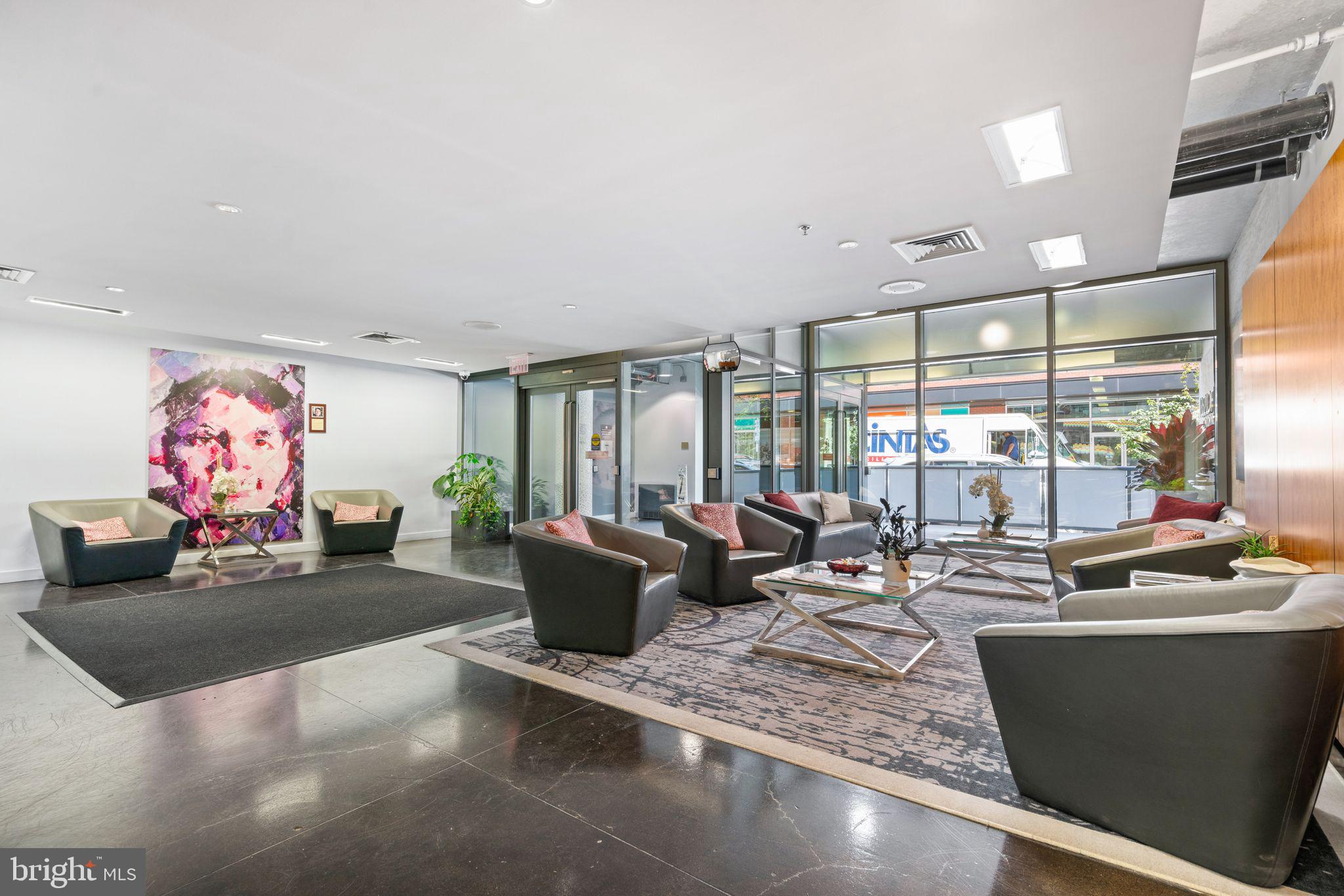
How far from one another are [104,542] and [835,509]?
7.30 m

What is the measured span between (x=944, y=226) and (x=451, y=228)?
10.2 ft

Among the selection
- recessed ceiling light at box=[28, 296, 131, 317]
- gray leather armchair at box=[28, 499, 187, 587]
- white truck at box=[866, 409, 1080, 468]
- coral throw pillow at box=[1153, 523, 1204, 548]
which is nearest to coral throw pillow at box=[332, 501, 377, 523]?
gray leather armchair at box=[28, 499, 187, 587]

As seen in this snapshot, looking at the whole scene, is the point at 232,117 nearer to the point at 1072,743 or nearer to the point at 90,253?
the point at 90,253

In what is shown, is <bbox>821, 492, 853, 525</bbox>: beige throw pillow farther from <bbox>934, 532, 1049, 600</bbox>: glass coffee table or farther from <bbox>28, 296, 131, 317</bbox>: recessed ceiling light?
<bbox>28, 296, 131, 317</bbox>: recessed ceiling light

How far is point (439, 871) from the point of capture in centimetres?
180

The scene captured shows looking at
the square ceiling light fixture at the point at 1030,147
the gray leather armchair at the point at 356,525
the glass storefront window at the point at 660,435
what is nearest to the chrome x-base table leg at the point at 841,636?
the square ceiling light fixture at the point at 1030,147

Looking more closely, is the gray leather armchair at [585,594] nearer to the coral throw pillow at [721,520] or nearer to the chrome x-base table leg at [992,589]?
the coral throw pillow at [721,520]

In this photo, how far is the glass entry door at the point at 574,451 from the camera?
8.58 meters

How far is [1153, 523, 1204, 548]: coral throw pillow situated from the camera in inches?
147

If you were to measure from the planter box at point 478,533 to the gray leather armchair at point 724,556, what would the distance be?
15.7 ft

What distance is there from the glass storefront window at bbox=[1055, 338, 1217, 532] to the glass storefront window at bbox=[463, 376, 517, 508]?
725cm

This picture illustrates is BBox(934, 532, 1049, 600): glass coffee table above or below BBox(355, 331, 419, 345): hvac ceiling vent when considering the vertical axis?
below

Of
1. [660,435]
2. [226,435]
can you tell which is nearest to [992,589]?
[660,435]

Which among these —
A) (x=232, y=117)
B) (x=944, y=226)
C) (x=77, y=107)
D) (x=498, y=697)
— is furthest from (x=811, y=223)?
(x=77, y=107)
